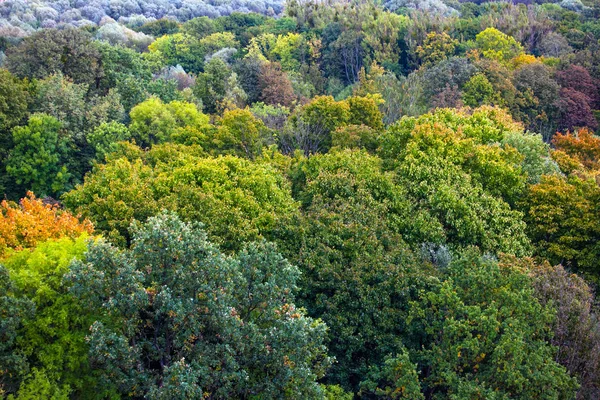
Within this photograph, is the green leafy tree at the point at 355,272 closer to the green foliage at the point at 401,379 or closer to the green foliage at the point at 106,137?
the green foliage at the point at 401,379

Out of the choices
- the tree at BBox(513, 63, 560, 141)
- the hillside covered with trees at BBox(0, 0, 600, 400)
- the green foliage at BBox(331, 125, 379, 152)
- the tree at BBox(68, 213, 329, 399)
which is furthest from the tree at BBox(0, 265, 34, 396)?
the tree at BBox(513, 63, 560, 141)

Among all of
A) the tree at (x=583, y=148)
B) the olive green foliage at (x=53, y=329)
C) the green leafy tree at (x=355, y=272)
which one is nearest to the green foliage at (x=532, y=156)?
the tree at (x=583, y=148)

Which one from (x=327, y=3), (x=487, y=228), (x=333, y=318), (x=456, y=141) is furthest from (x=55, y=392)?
(x=327, y=3)

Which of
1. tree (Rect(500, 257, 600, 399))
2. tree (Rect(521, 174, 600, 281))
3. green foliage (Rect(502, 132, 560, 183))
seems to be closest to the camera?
tree (Rect(500, 257, 600, 399))

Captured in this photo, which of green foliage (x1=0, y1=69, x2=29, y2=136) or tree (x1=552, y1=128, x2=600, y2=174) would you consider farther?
tree (x1=552, y1=128, x2=600, y2=174)

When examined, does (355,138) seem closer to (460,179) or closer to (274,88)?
(460,179)

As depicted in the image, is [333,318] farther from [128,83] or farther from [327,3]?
[327,3]

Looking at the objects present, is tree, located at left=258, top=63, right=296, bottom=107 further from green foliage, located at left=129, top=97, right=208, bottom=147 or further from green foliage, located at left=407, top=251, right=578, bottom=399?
green foliage, located at left=407, top=251, right=578, bottom=399

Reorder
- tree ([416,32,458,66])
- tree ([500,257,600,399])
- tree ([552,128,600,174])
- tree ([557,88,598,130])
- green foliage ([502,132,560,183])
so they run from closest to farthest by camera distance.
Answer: tree ([500,257,600,399]) < green foliage ([502,132,560,183]) < tree ([552,128,600,174]) < tree ([557,88,598,130]) < tree ([416,32,458,66])
